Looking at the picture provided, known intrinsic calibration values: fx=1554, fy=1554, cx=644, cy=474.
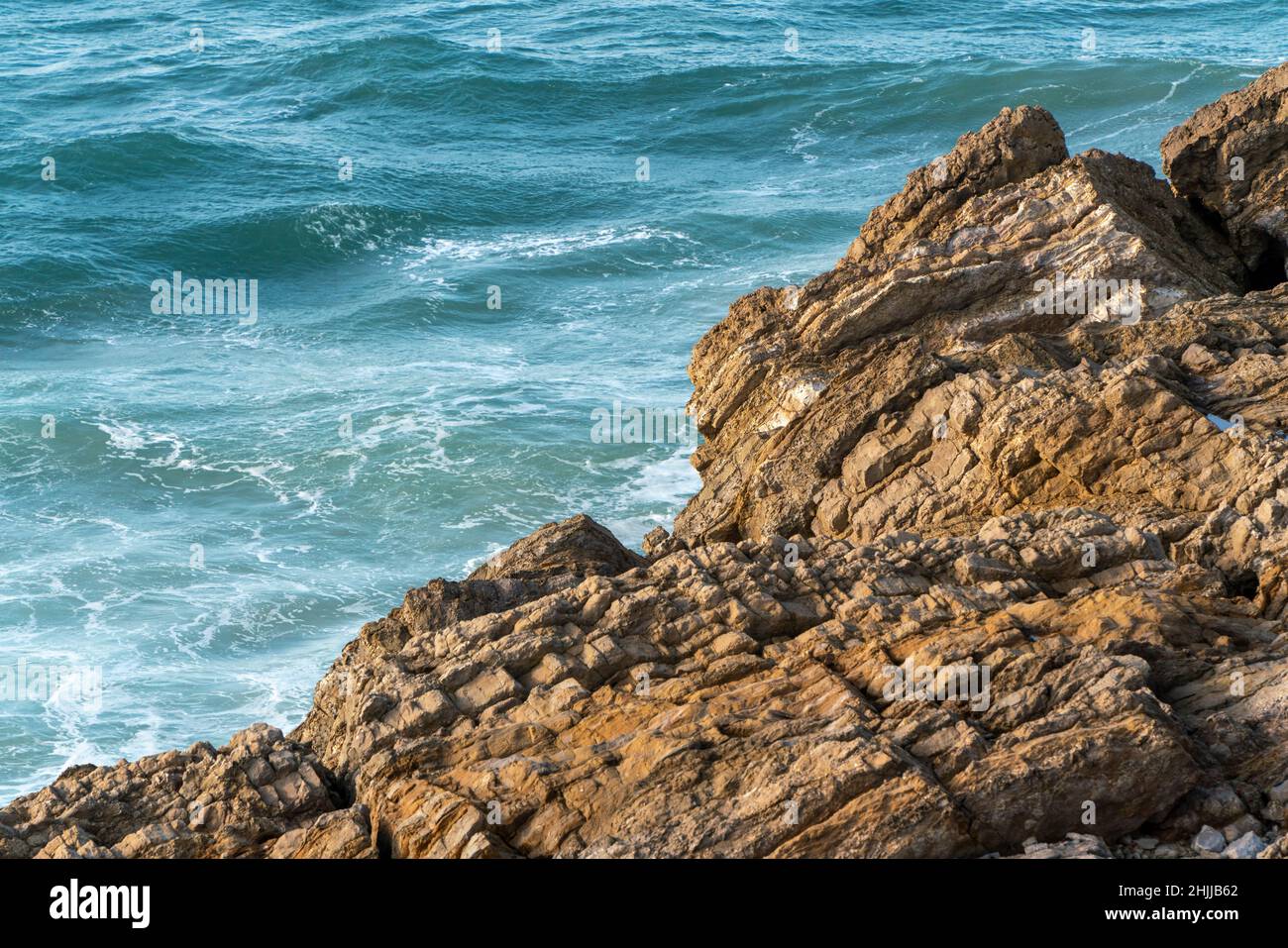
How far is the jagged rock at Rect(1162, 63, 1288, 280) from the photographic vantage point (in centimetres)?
2903

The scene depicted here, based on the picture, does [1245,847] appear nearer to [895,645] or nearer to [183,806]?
[895,645]

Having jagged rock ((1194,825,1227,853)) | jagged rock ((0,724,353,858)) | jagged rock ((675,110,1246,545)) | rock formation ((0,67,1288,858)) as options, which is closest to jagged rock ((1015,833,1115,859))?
rock formation ((0,67,1288,858))

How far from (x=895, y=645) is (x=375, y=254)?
48970 mm

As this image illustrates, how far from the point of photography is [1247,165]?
29.4 metres

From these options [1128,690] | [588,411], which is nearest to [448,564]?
[588,411]

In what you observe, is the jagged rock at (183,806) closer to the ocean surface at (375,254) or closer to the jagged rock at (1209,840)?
the jagged rock at (1209,840)

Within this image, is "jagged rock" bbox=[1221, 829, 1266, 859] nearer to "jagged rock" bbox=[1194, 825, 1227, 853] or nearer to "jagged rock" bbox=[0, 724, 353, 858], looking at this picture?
"jagged rock" bbox=[1194, 825, 1227, 853]

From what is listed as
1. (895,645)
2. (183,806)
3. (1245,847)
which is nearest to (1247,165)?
(895,645)

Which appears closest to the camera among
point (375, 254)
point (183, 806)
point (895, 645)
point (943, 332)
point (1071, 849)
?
point (1071, 849)

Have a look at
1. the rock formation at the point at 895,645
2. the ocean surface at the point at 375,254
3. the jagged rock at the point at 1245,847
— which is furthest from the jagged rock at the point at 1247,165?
the jagged rock at the point at 1245,847

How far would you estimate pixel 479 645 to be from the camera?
62.0 feet

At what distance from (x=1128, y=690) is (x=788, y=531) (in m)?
8.61

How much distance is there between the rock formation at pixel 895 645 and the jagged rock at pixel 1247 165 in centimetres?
342

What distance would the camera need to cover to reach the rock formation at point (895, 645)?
15773 millimetres
